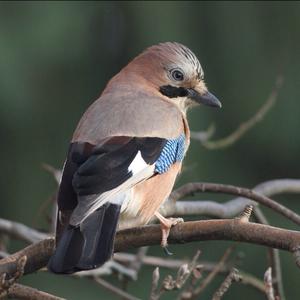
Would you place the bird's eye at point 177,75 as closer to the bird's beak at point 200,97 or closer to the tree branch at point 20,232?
the bird's beak at point 200,97

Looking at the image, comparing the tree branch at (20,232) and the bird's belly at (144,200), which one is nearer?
the bird's belly at (144,200)

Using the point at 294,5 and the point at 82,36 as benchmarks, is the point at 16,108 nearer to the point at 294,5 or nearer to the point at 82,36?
the point at 82,36

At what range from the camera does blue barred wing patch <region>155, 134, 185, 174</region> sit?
4363mm

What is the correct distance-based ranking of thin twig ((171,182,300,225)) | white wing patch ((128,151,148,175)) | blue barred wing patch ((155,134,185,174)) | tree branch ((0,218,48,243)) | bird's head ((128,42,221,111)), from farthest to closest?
tree branch ((0,218,48,243))
bird's head ((128,42,221,111))
blue barred wing patch ((155,134,185,174))
thin twig ((171,182,300,225))
white wing patch ((128,151,148,175))

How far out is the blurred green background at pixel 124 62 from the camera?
837 centimetres

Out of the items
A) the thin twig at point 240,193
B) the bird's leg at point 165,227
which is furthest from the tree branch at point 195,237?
the thin twig at point 240,193

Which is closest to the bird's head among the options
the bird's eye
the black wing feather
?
the bird's eye

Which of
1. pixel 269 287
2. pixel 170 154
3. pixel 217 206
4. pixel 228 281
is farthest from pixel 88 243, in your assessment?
pixel 217 206

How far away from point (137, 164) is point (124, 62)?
482 cm

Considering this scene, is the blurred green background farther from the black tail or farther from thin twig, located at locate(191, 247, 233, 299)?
the black tail

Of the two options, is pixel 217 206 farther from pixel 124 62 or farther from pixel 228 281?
pixel 124 62

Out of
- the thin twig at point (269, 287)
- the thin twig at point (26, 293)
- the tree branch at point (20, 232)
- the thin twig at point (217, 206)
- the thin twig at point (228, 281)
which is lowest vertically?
the tree branch at point (20, 232)

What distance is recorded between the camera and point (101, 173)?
3.98 m

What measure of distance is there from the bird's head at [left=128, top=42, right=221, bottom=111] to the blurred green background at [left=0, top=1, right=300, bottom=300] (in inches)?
Result: 126
